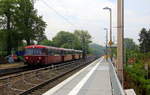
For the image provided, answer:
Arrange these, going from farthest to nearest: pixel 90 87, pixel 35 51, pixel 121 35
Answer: pixel 35 51, pixel 90 87, pixel 121 35

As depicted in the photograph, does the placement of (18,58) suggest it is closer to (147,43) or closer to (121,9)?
(121,9)

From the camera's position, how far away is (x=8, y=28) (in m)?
54.1

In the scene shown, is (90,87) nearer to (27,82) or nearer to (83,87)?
(83,87)

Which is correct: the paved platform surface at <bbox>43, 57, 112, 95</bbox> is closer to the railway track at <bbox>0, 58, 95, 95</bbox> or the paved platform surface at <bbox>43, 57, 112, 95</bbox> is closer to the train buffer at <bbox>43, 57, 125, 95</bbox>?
the train buffer at <bbox>43, 57, 125, 95</bbox>

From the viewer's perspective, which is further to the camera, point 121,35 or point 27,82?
point 27,82

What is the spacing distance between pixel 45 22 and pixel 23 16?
664 centimetres

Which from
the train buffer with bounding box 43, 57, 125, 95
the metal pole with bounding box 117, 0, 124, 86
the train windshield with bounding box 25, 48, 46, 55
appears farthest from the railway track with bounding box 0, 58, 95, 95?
the train windshield with bounding box 25, 48, 46, 55

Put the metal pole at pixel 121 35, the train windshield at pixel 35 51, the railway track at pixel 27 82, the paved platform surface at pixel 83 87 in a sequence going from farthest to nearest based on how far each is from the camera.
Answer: the train windshield at pixel 35 51
the metal pole at pixel 121 35
the railway track at pixel 27 82
the paved platform surface at pixel 83 87

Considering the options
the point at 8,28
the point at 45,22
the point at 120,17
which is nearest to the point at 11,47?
the point at 8,28

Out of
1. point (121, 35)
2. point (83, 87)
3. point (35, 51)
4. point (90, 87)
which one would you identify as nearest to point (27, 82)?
point (83, 87)

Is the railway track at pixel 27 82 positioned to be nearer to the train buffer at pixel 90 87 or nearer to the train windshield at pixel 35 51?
the train buffer at pixel 90 87

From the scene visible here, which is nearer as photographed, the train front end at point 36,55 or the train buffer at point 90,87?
the train buffer at point 90,87

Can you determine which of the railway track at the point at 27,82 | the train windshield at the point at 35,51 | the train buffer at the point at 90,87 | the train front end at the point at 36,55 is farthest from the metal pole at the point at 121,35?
the train windshield at the point at 35,51

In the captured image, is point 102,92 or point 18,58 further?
point 18,58
